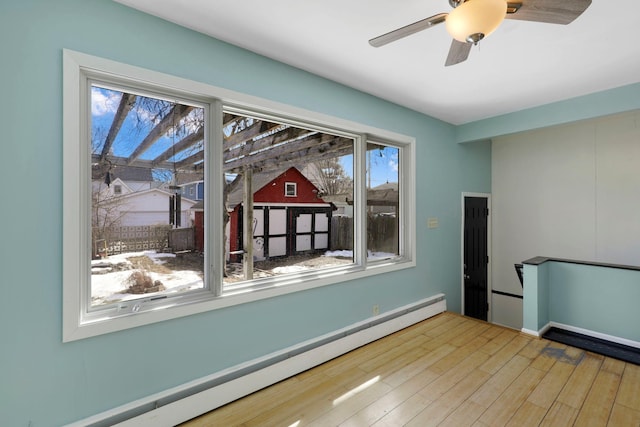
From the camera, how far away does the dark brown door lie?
4727 millimetres

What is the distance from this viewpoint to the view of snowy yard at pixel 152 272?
1.84 metres

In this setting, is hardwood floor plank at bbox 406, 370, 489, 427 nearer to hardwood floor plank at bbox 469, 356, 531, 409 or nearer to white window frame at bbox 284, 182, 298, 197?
hardwood floor plank at bbox 469, 356, 531, 409

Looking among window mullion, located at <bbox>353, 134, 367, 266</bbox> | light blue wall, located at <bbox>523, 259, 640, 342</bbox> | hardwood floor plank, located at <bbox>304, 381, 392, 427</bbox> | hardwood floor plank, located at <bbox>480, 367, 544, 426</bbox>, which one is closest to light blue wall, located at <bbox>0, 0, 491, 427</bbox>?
hardwood floor plank, located at <bbox>304, 381, 392, 427</bbox>

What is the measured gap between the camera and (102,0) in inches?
68.5

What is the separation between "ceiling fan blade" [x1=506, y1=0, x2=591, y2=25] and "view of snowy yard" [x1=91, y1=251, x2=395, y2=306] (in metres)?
2.33

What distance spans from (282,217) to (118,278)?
52.4 inches

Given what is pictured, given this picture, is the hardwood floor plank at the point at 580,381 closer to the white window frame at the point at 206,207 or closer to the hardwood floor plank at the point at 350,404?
the hardwood floor plank at the point at 350,404

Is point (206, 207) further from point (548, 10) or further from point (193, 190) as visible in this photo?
point (548, 10)

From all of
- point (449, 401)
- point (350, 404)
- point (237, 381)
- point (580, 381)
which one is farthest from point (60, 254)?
point (580, 381)

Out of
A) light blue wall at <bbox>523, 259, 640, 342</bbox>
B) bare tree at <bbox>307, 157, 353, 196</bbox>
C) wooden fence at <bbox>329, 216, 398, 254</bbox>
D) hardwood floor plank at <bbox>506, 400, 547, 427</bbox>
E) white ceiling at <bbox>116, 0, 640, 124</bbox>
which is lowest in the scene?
hardwood floor plank at <bbox>506, 400, 547, 427</bbox>

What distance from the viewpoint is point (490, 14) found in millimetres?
1322

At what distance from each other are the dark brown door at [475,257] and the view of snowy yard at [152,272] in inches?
136

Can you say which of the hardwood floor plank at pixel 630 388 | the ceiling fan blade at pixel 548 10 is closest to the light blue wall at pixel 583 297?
the hardwood floor plank at pixel 630 388

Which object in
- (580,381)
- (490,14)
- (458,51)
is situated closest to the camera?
(490,14)
